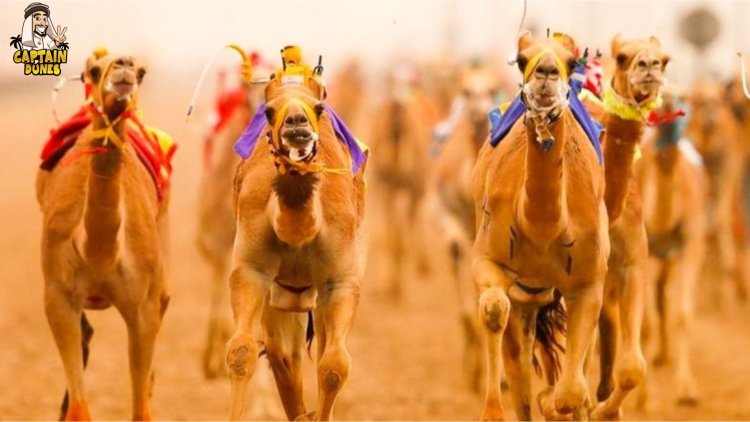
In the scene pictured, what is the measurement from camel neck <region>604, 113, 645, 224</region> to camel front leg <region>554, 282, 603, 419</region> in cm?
99

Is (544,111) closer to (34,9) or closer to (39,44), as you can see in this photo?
(34,9)

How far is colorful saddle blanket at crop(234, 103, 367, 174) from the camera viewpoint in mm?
8969

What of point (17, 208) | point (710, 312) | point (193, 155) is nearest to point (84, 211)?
point (710, 312)

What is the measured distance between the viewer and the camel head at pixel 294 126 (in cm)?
786

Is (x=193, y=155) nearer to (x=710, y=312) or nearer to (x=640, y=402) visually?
(x=710, y=312)

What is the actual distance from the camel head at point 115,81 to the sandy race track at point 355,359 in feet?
14.4

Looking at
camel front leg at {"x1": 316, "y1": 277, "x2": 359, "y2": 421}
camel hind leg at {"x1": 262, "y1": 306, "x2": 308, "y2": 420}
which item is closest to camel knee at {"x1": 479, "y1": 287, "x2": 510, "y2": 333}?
camel front leg at {"x1": 316, "y1": 277, "x2": 359, "y2": 421}

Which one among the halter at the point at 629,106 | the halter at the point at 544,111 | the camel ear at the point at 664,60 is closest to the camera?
the halter at the point at 544,111

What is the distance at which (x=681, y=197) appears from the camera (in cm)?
1403

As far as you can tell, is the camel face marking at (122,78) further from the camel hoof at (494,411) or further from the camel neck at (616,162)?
the camel neck at (616,162)

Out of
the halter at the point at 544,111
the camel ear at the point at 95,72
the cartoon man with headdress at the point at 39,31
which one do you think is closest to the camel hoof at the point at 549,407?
the halter at the point at 544,111

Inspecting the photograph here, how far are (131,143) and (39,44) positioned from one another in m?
0.99

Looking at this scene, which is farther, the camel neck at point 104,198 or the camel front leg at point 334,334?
the camel neck at point 104,198

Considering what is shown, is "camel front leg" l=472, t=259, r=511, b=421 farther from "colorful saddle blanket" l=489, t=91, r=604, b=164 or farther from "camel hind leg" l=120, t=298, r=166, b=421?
"camel hind leg" l=120, t=298, r=166, b=421
